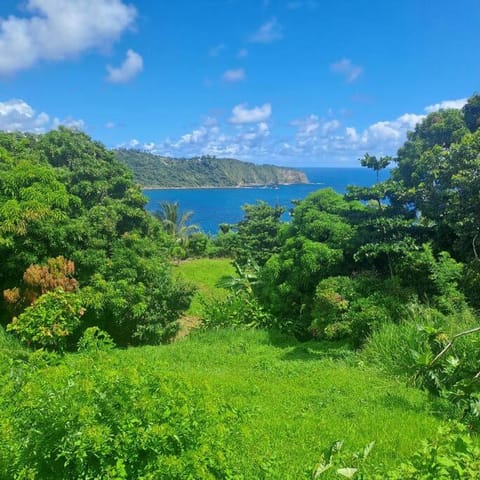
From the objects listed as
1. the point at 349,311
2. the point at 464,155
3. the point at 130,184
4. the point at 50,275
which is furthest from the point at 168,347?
the point at 130,184

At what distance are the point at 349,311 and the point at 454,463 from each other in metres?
7.78

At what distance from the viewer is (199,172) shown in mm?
141750

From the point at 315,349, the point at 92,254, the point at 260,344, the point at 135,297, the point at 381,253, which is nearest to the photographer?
the point at 315,349

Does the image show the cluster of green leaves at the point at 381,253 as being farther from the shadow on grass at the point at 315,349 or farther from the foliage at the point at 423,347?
the foliage at the point at 423,347

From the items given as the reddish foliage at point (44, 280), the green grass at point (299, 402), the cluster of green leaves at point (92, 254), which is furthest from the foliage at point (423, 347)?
the reddish foliage at point (44, 280)

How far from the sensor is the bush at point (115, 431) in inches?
113

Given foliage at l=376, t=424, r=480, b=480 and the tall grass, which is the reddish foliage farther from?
foliage at l=376, t=424, r=480, b=480

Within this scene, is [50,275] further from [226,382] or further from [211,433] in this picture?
[211,433]

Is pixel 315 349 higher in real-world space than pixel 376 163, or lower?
lower

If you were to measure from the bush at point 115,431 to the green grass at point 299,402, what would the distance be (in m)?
0.35

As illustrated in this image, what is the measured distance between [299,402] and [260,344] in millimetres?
4612

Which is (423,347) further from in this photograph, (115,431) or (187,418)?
(115,431)

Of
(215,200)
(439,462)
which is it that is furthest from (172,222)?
(215,200)

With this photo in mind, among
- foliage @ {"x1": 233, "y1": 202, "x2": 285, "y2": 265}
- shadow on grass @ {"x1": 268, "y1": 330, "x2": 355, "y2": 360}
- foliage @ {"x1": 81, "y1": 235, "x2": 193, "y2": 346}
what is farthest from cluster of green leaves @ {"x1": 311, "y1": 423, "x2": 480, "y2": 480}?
foliage @ {"x1": 233, "y1": 202, "x2": 285, "y2": 265}
